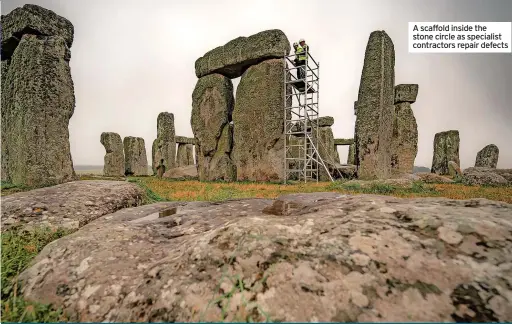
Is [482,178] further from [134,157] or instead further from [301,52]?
[134,157]

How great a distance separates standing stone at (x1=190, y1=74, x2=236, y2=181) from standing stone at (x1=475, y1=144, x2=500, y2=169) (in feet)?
67.2

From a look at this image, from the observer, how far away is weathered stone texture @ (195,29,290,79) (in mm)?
12539

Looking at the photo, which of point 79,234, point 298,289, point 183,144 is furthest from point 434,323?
point 183,144

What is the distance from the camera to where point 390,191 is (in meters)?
7.62

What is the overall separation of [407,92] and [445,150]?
718 cm

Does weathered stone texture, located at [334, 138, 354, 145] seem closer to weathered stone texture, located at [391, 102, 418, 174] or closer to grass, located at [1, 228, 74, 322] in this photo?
weathered stone texture, located at [391, 102, 418, 174]

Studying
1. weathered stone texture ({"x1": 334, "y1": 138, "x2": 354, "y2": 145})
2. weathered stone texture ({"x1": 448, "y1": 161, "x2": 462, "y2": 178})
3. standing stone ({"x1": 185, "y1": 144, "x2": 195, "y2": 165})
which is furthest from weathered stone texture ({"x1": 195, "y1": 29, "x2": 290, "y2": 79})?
weathered stone texture ({"x1": 448, "y1": 161, "x2": 462, "y2": 178})

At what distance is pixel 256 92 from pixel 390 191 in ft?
26.1

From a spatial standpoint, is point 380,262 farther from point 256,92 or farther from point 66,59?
point 256,92

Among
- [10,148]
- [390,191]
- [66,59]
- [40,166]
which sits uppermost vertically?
[66,59]

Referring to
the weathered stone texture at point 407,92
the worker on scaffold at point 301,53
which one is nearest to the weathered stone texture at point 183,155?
the worker on scaffold at point 301,53

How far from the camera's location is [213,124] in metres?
14.5

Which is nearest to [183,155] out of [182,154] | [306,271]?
[182,154]

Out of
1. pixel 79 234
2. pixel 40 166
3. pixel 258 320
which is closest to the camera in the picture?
pixel 258 320
